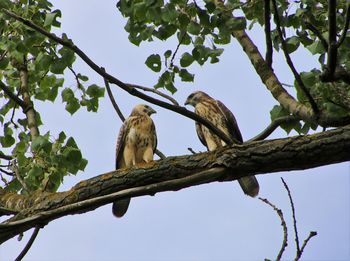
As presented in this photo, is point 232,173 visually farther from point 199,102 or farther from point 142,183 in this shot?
point 199,102

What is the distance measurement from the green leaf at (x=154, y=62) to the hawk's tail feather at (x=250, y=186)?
1.73 meters

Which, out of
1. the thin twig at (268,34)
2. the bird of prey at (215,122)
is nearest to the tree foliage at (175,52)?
the thin twig at (268,34)

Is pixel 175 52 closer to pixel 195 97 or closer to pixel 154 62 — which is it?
pixel 154 62

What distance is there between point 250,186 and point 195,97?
2303 millimetres

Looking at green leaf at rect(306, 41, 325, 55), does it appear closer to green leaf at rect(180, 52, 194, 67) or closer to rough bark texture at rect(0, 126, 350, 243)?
rough bark texture at rect(0, 126, 350, 243)

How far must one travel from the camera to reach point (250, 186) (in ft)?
23.2

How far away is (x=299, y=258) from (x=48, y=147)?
251 cm

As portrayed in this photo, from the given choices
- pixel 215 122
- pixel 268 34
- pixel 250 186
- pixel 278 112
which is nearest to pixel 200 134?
pixel 215 122

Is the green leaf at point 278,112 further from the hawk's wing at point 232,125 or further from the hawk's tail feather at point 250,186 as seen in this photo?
the hawk's wing at point 232,125

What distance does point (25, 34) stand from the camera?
561 cm

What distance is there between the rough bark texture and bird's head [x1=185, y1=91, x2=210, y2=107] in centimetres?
431

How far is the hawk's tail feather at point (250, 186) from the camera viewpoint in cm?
706

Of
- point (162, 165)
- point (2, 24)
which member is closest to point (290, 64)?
point (162, 165)

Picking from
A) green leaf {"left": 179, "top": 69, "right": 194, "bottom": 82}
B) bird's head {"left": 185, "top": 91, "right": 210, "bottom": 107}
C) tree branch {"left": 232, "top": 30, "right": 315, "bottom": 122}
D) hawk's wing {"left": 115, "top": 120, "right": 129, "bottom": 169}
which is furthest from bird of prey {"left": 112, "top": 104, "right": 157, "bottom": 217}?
tree branch {"left": 232, "top": 30, "right": 315, "bottom": 122}
